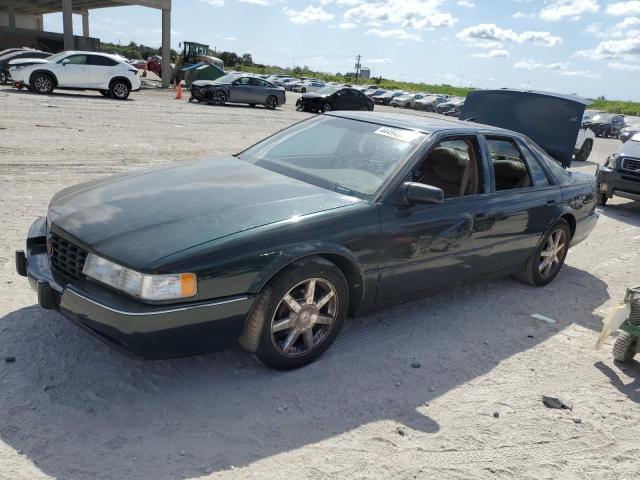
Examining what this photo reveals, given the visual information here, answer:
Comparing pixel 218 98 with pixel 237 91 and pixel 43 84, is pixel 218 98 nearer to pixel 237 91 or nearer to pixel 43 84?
pixel 237 91

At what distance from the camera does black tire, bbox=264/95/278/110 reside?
26.2 m

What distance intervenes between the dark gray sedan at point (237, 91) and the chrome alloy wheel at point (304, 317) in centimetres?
2201

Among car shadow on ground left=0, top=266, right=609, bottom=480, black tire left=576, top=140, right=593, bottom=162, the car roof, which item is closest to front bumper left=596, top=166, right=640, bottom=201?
the car roof

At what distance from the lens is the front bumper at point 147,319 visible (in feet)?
9.50

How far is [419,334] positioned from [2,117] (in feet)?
39.9

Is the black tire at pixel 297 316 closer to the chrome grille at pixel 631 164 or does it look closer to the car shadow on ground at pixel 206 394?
the car shadow on ground at pixel 206 394

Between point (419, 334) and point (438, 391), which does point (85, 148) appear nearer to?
point (419, 334)

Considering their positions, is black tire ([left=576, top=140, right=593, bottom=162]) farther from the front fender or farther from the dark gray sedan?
the front fender

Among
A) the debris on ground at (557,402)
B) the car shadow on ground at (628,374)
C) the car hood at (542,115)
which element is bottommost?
the car shadow on ground at (628,374)

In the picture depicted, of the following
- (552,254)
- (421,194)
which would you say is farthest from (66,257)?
(552,254)

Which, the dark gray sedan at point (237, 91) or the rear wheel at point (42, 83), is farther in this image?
the dark gray sedan at point (237, 91)

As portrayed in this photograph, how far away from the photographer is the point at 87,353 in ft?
11.6

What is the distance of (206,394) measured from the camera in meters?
3.27

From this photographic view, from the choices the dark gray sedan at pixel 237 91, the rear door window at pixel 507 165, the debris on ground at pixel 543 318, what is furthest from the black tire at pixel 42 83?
the debris on ground at pixel 543 318
